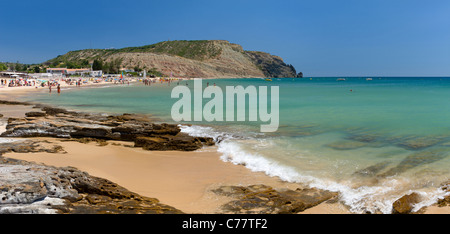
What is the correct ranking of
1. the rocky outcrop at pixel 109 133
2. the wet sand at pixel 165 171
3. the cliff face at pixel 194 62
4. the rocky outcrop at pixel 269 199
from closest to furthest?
the rocky outcrop at pixel 269 199 → the wet sand at pixel 165 171 → the rocky outcrop at pixel 109 133 → the cliff face at pixel 194 62

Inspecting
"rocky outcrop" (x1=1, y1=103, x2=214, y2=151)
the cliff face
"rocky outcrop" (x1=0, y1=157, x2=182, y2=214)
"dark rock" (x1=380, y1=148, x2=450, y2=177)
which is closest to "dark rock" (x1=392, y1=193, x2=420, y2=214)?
"dark rock" (x1=380, y1=148, x2=450, y2=177)

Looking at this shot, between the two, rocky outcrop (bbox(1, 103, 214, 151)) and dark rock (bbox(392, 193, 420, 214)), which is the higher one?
rocky outcrop (bbox(1, 103, 214, 151))

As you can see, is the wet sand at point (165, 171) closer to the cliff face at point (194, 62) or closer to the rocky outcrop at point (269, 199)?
the rocky outcrop at point (269, 199)

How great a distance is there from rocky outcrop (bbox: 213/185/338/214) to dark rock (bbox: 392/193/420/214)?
4.02 ft

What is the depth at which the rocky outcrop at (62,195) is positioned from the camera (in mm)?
4430

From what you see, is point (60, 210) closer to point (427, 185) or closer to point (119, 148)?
point (119, 148)

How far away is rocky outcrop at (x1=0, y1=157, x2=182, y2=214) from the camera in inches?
174

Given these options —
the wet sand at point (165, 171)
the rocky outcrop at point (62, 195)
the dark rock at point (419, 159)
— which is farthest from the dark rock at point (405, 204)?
the rocky outcrop at point (62, 195)

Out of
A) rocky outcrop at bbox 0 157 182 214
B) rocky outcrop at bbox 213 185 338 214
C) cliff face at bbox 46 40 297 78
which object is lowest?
rocky outcrop at bbox 213 185 338 214

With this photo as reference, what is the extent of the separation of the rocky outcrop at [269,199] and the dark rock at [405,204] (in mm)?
1226

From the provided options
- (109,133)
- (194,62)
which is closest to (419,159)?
(109,133)

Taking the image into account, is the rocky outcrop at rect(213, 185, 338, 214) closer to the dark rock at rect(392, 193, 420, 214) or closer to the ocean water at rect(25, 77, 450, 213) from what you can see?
the ocean water at rect(25, 77, 450, 213)

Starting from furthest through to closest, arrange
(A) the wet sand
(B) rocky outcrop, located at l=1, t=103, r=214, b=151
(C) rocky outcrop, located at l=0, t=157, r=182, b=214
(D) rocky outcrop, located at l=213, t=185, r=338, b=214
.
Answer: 1. (B) rocky outcrop, located at l=1, t=103, r=214, b=151
2. (A) the wet sand
3. (D) rocky outcrop, located at l=213, t=185, r=338, b=214
4. (C) rocky outcrop, located at l=0, t=157, r=182, b=214
